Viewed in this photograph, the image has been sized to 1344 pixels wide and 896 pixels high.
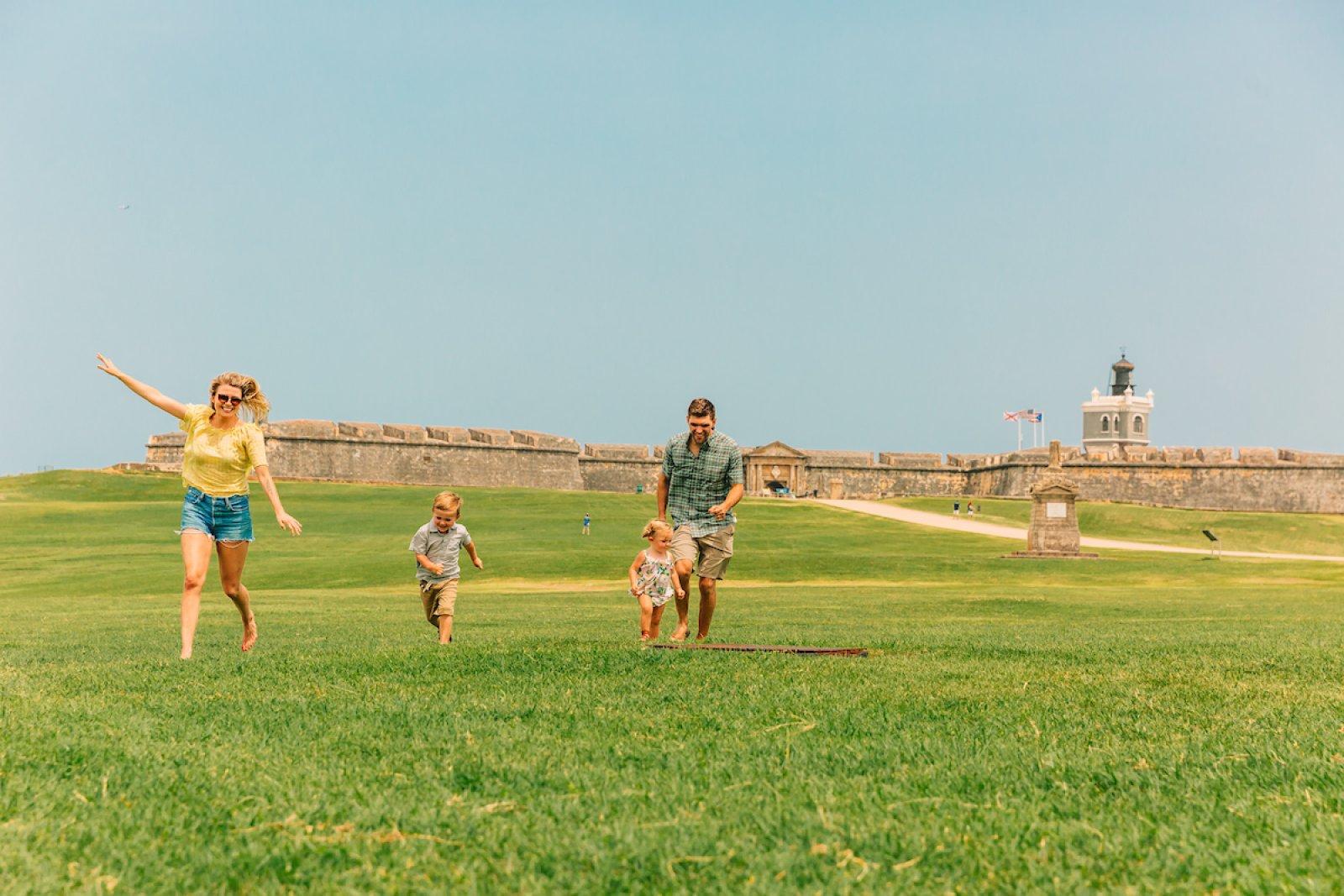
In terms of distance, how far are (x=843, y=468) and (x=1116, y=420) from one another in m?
40.6

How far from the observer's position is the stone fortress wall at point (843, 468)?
57406 mm

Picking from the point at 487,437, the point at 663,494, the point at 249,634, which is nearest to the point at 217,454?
the point at 249,634

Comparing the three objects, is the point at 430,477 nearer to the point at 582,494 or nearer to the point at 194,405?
the point at 582,494

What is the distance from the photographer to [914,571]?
83.6 feet

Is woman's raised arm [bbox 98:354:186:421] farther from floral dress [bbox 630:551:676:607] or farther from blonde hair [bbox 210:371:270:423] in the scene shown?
floral dress [bbox 630:551:676:607]

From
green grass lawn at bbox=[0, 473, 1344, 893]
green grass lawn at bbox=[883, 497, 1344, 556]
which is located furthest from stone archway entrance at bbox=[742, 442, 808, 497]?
green grass lawn at bbox=[0, 473, 1344, 893]

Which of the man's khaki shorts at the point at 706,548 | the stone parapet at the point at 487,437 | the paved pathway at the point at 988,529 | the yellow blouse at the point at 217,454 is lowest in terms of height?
the paved pathway at the point at 988,529

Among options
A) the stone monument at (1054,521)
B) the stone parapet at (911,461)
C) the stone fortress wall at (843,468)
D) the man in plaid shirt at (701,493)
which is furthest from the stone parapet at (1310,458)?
the man in plaid shirt at (701,493)

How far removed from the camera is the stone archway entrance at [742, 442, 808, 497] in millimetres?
66125

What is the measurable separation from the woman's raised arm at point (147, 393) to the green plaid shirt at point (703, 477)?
3322 millimetres

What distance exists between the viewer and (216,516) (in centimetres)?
729

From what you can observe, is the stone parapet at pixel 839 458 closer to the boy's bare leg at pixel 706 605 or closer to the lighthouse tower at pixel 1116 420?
the lighthouse tower at pixel 1116 420

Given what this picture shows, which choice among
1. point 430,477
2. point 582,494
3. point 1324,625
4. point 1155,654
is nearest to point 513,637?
point 1155,654

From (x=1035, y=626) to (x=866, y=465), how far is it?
57103 mm
